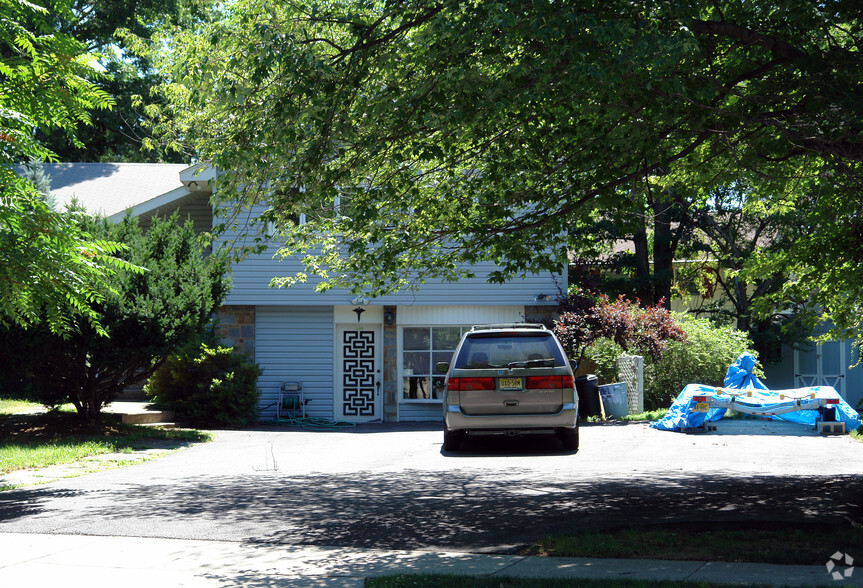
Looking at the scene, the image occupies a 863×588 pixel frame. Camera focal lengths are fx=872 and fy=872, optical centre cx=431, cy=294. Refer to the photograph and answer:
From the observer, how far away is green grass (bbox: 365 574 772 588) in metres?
5.97

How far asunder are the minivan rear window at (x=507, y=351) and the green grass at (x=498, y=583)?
4.98 m

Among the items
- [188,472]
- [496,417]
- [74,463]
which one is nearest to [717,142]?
[496,417]

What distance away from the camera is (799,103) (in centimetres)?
873

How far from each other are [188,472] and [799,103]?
30.1ft

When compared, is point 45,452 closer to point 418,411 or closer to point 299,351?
point 299,351

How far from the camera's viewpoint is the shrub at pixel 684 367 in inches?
837

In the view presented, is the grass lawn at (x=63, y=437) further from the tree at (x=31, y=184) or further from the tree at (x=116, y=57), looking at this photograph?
the tree at (x=116, y=57)

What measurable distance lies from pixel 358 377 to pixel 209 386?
13.7ft

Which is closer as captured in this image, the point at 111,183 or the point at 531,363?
the point at 531,363

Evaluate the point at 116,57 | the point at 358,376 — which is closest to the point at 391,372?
the point at 358,376

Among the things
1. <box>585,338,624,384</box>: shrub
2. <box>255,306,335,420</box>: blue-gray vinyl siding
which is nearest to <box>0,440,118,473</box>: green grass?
<box>255,306,335,420</box>: blue-gray vinyl siding

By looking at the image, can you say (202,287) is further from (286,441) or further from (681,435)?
(681,435)

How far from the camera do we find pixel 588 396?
18.7m

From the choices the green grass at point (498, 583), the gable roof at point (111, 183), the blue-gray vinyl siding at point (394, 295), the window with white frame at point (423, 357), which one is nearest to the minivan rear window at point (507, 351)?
the green grass at point (498, 583)
